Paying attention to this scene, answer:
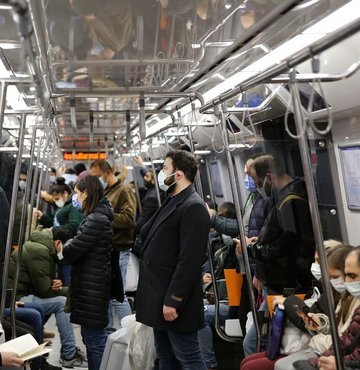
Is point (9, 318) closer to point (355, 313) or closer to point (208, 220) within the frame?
point (208, 220)

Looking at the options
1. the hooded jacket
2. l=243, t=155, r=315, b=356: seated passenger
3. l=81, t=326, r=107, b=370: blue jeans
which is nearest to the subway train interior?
l=243, t=155, r=315, b=356: seated passenger

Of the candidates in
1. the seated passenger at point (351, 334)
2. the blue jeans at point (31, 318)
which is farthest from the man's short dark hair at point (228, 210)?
the seated passenger at point (351, 334)

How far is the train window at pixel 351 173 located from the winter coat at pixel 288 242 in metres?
0.33

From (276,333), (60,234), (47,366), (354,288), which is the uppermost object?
(60,234)

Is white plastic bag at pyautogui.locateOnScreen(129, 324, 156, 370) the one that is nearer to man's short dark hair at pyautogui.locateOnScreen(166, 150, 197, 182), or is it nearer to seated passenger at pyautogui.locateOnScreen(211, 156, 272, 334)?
seated passenger at pyautogui.locateOnScreen(211, 156, 272, 334)

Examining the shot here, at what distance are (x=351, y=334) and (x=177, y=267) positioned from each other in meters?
1.19

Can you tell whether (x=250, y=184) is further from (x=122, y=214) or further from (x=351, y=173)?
(x=122, y=214)

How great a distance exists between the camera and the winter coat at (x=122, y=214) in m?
5.93

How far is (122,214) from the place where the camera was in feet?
19.5

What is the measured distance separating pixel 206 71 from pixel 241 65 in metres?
0.26

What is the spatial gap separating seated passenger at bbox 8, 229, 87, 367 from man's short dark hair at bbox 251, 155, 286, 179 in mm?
2047

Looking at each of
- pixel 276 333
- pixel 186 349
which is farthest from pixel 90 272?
pixel 276 333

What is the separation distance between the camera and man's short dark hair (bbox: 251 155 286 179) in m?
4.32

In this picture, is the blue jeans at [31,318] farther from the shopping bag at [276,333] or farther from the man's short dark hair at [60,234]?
the shopping bag at [276,333]
